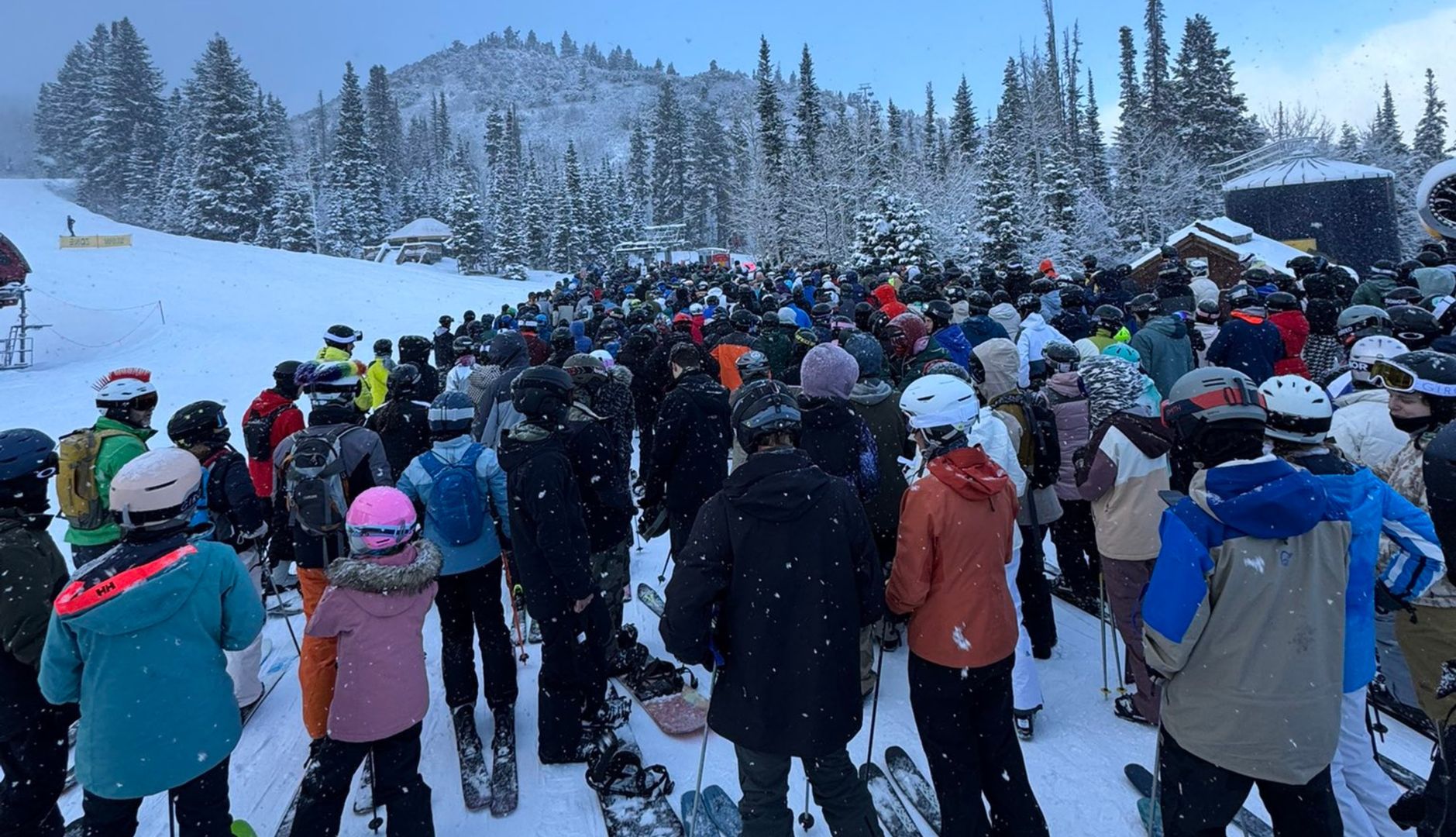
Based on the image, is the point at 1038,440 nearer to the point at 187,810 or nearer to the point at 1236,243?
the point at 187,810

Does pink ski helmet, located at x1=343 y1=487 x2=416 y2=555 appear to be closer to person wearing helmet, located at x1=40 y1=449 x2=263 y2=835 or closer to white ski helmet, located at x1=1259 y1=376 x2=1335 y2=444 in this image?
person wearing helmet, located at x1=40 y1=449 x2=263 y2=835

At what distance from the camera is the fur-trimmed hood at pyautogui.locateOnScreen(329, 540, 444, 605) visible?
9.24ft

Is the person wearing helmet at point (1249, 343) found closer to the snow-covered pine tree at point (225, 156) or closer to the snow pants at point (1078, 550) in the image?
the snow pants at point (1078, 550)

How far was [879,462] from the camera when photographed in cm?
405

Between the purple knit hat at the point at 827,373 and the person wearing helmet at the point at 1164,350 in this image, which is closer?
the purple knit hat at the point at 827,373

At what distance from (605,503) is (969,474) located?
2.01 m

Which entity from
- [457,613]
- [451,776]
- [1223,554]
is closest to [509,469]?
[457,613]

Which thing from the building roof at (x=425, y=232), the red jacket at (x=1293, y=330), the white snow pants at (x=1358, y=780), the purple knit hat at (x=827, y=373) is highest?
the building roof at (x=425, y=232)

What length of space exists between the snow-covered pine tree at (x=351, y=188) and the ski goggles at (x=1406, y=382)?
57707 millimetres

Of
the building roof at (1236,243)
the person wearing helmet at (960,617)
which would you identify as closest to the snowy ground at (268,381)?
the person wearing helmet at (960,617)

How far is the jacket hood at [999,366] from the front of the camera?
4.78 meters

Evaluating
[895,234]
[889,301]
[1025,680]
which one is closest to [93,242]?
[895,234]

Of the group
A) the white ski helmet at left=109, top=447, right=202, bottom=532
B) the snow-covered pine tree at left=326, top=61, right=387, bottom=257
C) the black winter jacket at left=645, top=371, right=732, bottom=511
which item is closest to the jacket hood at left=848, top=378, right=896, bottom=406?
the black winter jacket at left=645, top=371, right=732, bottom=511

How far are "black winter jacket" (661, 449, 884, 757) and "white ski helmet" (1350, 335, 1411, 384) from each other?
270 cm
